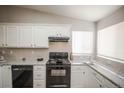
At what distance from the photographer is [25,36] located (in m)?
3.37

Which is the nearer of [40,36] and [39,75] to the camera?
[39,75]

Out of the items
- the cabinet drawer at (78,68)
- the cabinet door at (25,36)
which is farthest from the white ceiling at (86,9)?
the cabinet drawer at (78,68)

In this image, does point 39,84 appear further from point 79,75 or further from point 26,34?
point 26,34

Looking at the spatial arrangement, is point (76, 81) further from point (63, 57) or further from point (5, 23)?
point (5, 23)

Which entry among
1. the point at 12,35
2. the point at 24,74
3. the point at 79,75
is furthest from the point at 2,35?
the point at 79,75

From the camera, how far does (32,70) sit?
10.00 feet

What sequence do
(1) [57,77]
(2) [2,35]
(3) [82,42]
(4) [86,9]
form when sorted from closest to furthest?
(4) [86,9] < (1) [57,77] < (2) [2,35] < (3) [82,42]

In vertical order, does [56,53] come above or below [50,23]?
below

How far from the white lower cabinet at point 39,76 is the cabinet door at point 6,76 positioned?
2.12ft

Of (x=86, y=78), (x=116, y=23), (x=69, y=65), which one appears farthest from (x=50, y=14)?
(x=86, y=78)

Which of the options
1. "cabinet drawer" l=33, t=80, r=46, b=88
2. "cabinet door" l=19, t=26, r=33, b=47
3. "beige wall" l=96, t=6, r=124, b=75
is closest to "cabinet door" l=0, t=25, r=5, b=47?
"cabinet door" l=19, t=26, r=33, b=47

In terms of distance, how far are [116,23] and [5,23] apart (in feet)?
9.70

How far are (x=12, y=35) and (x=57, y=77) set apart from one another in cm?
178

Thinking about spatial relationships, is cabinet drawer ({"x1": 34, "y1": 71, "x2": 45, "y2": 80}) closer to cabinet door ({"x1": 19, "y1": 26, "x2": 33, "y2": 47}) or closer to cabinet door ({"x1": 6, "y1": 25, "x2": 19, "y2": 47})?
cabinet door ({"x1": 19, "y1": 26, "x2": 33, "y2": 47})
